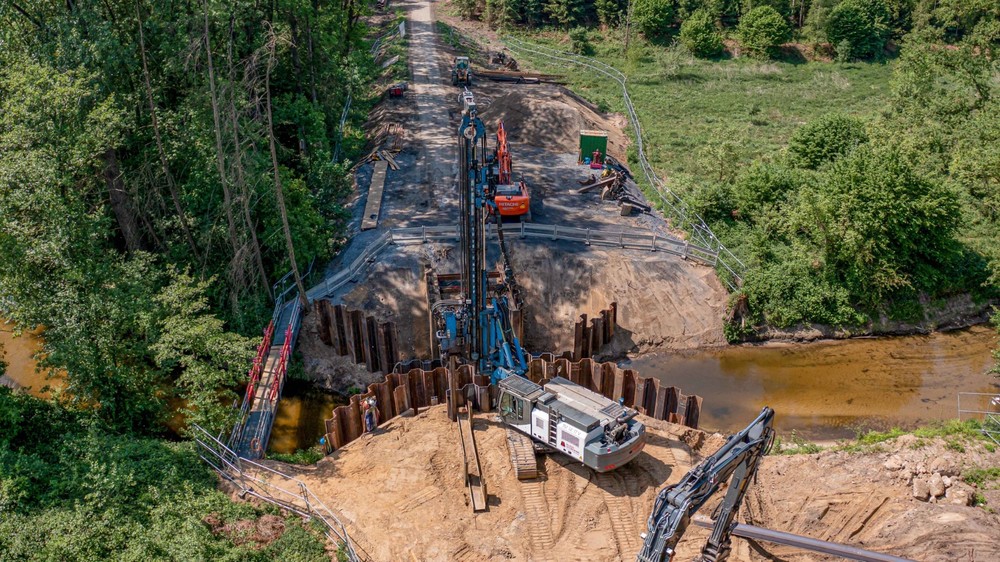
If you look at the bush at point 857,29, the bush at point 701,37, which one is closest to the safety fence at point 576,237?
the bush at point 701,37

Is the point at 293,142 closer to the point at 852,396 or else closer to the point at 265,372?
the point at 265,372

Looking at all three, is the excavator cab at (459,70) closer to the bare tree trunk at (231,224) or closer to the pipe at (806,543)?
the bare tree trunk at (231,224)

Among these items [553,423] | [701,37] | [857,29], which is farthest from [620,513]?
[857,29]

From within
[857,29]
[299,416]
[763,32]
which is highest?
[857,29]

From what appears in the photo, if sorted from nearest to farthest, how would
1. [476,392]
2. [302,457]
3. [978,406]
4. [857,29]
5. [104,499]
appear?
[104,499]
[302,457]
[476,392]
[978,406]
[857,29]

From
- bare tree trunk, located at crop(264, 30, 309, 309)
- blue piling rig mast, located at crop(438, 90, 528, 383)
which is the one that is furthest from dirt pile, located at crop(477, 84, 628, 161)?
bare tree trunk, located at crop(264, 30, 309, 309)

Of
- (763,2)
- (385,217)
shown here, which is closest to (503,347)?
(385,217)

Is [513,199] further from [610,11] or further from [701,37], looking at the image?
[610,11]

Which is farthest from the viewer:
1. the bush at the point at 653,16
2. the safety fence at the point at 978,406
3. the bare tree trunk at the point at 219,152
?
the bush at the point at 653,16
